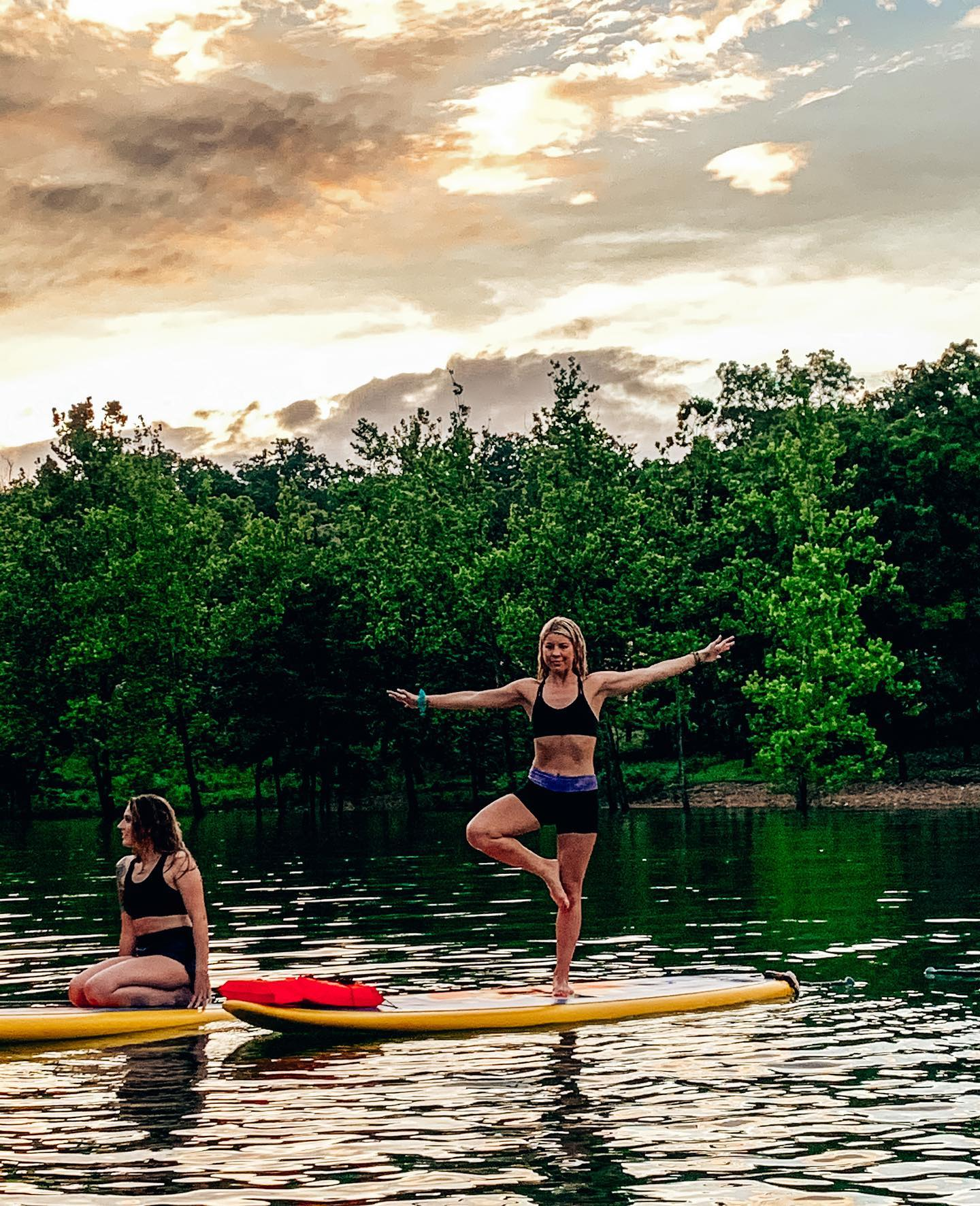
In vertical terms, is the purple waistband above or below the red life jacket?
above

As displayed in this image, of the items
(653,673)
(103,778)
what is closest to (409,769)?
(103,778)

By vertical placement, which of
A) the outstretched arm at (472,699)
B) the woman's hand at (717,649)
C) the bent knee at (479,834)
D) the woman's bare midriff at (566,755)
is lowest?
the bent knee at (479,834)

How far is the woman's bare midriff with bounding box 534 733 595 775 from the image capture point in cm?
1350

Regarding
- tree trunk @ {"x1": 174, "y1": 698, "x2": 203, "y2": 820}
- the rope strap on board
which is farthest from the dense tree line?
the rope strap on board

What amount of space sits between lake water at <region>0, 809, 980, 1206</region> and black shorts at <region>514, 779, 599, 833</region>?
1542mm

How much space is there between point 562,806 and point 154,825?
124 inches

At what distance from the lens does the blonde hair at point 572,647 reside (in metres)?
13.4

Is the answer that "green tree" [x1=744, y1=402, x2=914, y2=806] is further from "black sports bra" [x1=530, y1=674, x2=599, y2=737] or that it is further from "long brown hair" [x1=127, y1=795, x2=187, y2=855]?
"long brown hair" [x1=127, y1=795, x2=187, y2=855]

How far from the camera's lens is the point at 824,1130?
939 centimetres

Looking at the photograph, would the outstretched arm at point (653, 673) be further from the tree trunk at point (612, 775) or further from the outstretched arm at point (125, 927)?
the tree trunk at point (612, 775)

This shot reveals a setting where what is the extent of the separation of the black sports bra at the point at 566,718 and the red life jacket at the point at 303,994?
2.41m

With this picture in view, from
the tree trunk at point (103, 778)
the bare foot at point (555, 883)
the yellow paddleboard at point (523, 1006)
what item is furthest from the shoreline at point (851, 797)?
the bare foot at point (555, 883)

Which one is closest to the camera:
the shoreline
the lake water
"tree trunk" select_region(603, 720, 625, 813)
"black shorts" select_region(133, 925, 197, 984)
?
the lake water

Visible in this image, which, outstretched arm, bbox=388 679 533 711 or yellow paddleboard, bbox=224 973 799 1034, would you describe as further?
outstretched arm, bbox=388 679 533 711
